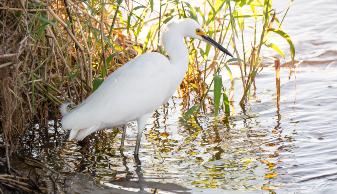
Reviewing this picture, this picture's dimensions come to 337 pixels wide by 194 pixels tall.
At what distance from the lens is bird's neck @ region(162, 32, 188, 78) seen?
5.80 m

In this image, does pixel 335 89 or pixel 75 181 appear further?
pixel 335 89

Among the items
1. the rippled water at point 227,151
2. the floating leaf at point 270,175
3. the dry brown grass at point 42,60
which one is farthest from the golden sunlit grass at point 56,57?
the floating leaf at point 270,175

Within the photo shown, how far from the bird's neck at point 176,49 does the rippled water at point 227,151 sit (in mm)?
607

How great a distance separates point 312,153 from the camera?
18.1 feet

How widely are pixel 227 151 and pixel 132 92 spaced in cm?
82

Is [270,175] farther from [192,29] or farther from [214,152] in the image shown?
[192,29]

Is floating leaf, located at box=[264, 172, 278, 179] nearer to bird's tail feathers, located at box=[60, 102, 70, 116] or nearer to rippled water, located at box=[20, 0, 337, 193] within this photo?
rippled water, located at box=[20, 0, 337, 193]

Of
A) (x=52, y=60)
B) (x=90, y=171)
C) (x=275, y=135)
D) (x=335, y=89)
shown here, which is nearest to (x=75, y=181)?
(x=90, y=171)

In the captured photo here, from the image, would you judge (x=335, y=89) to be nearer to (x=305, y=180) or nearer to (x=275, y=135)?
(x=275, y=135)

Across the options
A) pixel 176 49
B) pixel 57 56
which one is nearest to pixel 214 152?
pixel 176 49

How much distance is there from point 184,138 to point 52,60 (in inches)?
50.1

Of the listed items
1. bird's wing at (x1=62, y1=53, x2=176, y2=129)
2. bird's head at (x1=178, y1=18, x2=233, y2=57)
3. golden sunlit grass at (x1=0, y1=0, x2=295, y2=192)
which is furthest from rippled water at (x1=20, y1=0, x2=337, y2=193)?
bird's head at (x1=178, y1=18, x2=233, y2=57)

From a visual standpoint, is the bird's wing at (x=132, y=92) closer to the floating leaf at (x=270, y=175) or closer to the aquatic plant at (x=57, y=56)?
the aquatic plant at (x=57, y=56)

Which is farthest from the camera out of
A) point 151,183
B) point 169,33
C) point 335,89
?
point 335,89
